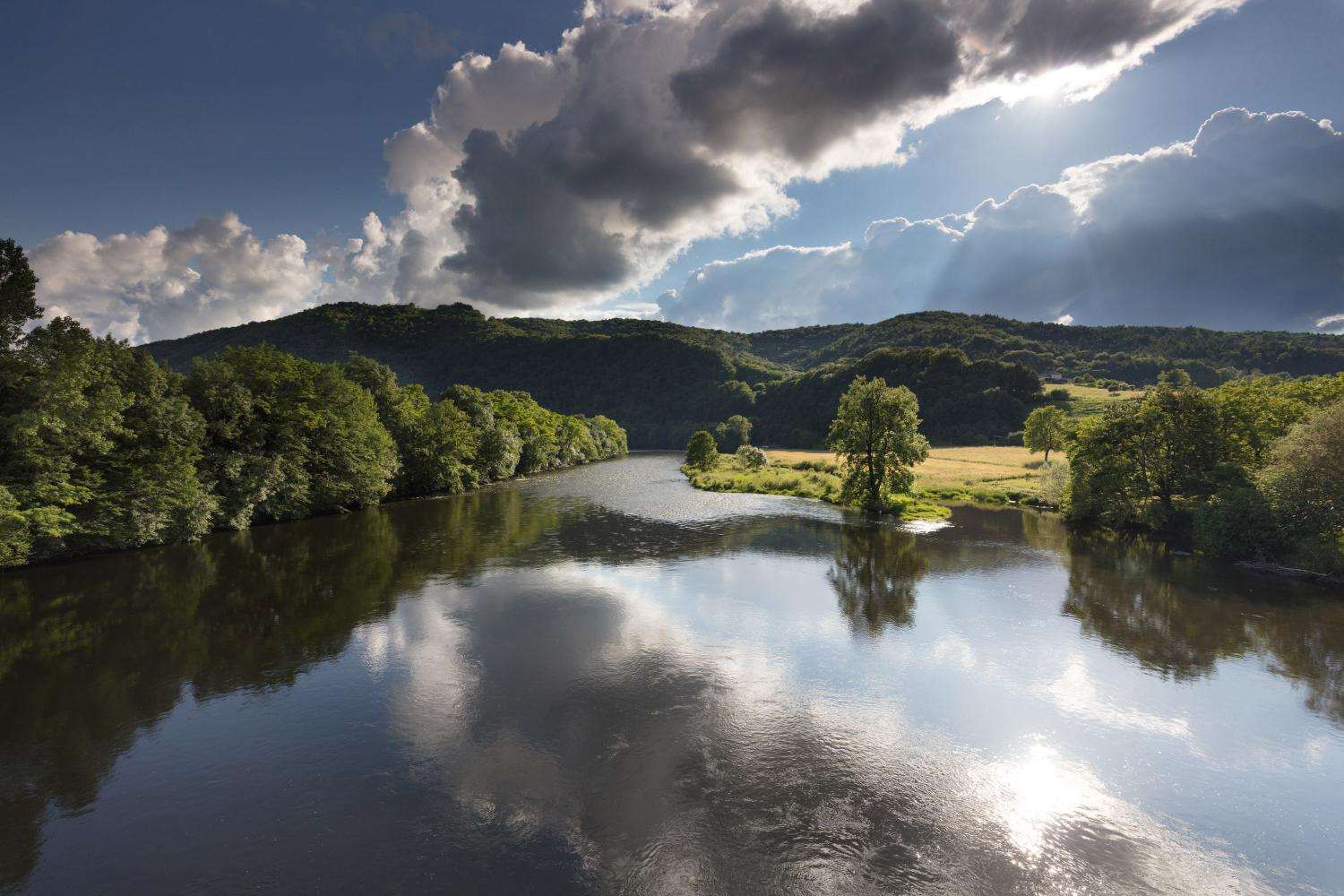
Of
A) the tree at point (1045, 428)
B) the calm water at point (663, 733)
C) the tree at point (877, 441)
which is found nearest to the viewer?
the calm water at point (663, 733)

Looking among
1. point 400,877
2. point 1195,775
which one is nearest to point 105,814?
point 400,877

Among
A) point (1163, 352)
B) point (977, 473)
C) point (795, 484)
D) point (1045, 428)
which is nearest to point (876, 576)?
point (795, 484)

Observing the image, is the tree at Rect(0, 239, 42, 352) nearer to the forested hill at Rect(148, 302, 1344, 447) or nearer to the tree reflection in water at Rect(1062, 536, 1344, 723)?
the tree reflection in water at Rect(1062, 536, 1344, 723)

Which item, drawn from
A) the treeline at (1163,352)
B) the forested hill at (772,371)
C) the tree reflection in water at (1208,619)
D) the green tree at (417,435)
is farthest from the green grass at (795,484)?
the treeline at (1163,352)

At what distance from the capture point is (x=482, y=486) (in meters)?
65.1

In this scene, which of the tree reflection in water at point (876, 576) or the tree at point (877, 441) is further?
the tree at point (877, 441)

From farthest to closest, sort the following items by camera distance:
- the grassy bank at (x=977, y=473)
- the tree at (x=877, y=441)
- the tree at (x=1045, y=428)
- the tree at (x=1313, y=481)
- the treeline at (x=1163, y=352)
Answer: the treeline at (x=1163, y=352)
the tree at (x=1045, y=428)
the grassy bank at (x=977, y=473)
the tree at (x=877, y=441)
the tree at (x=1313, y=481)

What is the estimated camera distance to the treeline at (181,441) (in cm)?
2491

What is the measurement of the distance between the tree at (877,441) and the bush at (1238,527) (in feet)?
55.9

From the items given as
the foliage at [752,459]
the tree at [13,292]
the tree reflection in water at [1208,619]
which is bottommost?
the tree reflection in water at [1208,619]

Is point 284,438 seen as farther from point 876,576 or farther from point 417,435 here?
point 876,576

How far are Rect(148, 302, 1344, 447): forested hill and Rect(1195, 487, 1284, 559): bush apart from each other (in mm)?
82828

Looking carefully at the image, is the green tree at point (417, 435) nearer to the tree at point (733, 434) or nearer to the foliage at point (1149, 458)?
the foliage at point (1149, 458)

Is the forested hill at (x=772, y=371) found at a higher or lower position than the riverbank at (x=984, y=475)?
higher
